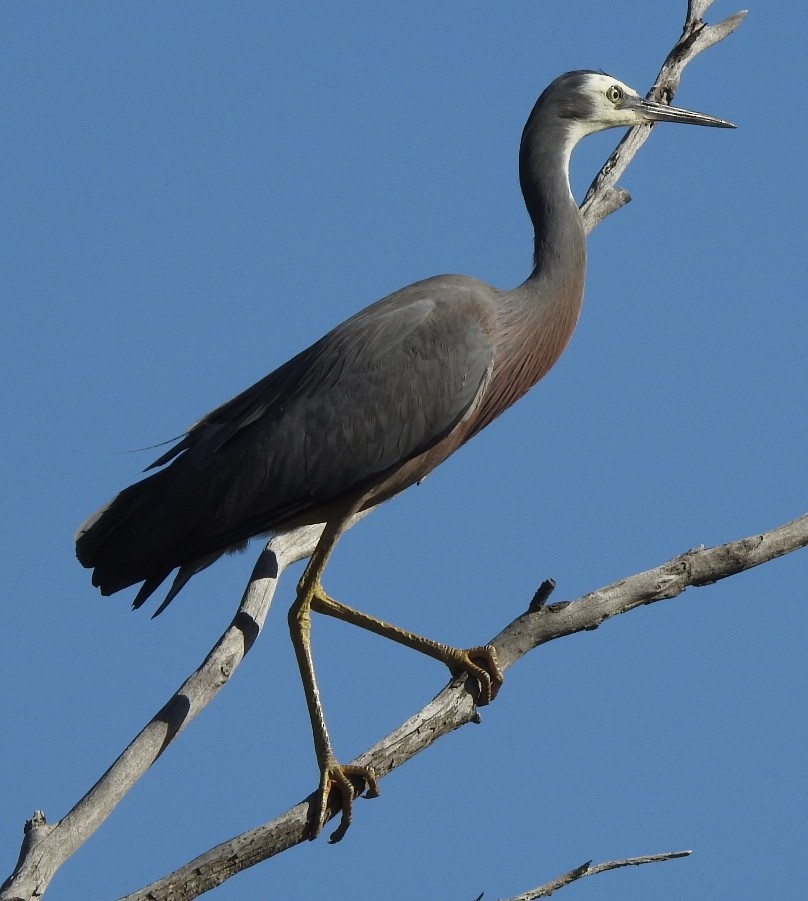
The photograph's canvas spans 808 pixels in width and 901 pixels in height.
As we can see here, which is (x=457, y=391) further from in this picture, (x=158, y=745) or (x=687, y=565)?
(x=158, y=745)

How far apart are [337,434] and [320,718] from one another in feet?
4.09

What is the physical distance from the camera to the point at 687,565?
17.0ft

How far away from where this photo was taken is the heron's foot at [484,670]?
5.52 metres

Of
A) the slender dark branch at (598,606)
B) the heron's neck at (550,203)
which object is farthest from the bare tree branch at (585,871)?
the heron's neck at (550,203)

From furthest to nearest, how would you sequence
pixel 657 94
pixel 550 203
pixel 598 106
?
pixel 657 94 → pixel 598 106 → pixel 550 203

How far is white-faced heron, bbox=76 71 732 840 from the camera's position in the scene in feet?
20.5

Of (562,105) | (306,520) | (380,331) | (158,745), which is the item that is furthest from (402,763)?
(562,105)

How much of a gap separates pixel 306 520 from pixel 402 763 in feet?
4.96

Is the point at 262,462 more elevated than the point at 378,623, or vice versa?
the point at 262,462

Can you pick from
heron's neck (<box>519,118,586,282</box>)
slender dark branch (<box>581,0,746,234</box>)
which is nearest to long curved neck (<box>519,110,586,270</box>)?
heron's neck (<box>519,118,586,282</box>)

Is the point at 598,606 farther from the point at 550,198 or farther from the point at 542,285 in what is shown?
the point at 550,198

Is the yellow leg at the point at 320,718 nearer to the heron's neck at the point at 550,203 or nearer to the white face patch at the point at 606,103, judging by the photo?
the heron's neck at the point at 550,203

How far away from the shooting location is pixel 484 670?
5.56m

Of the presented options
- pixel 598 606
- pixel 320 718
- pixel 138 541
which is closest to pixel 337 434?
pixel 138 541
